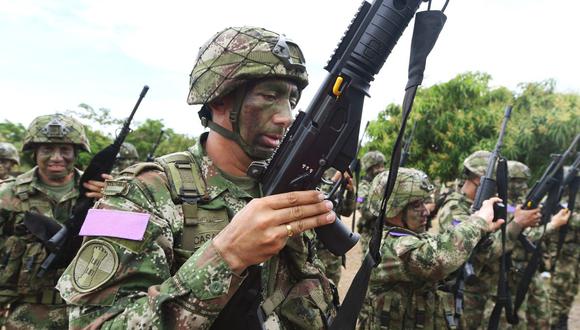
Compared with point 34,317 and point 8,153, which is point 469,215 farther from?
point 8,153

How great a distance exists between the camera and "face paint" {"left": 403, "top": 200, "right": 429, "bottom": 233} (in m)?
4.17

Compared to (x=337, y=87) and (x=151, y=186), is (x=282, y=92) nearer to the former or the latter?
(x=337, y=87)

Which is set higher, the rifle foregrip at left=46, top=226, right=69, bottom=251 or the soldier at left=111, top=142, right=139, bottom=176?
the soldier at left=111, top=142, right=139, bottom=176

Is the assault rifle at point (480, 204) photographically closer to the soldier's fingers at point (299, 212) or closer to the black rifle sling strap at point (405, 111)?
the black rifle sling strap at point (405, 111)

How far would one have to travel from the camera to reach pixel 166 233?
1.81 metres

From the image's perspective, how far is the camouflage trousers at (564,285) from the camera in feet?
29.2

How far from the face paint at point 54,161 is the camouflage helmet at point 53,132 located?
0.32 feet

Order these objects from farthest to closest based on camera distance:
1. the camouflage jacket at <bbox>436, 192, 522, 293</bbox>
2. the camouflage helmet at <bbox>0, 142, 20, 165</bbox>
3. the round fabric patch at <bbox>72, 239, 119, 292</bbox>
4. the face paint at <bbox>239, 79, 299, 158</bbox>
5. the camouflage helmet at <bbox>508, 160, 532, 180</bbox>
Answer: the camouflage helmet at <bbox>0, 142, 20, 165</bbox>
the camouflage helmet at <bbox>508, 160, 532, 180</bbox>
the camouflage jacket at <bbox>436, 192, 522, 293</bbox>
the face paint at <bbox>239, 79, 299, 158</bbox>
the round fabric patch at <bbox>72, 239, 119, 292</bbox>

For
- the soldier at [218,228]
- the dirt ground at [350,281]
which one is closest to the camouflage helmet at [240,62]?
the soldier at [218,228]

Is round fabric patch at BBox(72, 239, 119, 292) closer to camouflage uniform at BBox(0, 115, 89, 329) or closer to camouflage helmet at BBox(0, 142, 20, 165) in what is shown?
camouflage uniform at BBox(0, 115, 89, 329)

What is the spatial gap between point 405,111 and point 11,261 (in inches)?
168

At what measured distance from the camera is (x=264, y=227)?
1.50 m

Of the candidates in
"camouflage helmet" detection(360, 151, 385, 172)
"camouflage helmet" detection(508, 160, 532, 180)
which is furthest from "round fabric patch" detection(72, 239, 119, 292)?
"camouflage helmet" detection(360, 151, 385, 172)

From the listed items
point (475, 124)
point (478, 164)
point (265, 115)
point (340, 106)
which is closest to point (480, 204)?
point (478, 164)
